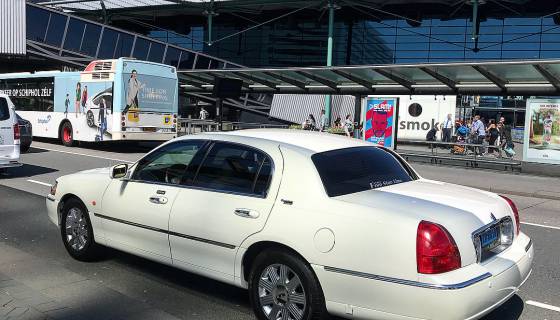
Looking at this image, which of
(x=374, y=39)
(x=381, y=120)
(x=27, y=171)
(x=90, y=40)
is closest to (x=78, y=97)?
(x=27, y=171)

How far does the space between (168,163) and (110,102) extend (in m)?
14.7

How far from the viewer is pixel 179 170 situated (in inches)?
201

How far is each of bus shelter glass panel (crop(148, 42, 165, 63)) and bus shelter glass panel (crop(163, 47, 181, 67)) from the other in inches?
13.6

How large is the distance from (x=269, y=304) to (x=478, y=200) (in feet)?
6.03

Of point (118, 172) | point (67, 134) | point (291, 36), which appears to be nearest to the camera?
point (118, 172)

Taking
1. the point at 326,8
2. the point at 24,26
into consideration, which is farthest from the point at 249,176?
the point at 326,8

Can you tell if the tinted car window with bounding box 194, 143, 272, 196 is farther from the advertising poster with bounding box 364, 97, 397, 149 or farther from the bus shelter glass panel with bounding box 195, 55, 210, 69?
the bus shelter glass panel with bounding box 195, 55, 210, 69

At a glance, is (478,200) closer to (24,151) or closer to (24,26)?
(24,151)

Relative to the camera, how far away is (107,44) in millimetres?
32375

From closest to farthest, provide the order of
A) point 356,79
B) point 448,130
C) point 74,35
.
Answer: point 356,79 → point 448,130 → point 74,35

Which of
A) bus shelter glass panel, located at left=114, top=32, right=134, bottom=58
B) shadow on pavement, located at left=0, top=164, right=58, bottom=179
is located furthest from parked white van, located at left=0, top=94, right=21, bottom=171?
bus shelter glass panel, located at left=114, top=32, right=134, bottom=58

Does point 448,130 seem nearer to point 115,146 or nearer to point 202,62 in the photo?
point 115,146

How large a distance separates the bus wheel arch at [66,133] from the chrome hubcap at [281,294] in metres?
18.3

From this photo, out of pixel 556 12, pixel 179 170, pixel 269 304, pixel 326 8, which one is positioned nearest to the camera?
pixel 269 304
